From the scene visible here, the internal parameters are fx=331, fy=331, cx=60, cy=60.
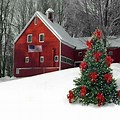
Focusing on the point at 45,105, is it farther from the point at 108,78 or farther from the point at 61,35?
the point at 61,35

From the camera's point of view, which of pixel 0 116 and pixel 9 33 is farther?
pixel 9 33

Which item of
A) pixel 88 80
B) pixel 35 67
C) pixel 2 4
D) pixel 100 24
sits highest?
pixel 2 4

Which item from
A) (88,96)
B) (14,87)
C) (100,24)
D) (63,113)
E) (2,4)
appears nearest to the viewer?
(63,113)

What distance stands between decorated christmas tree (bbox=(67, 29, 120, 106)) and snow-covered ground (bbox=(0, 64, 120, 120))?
35cm

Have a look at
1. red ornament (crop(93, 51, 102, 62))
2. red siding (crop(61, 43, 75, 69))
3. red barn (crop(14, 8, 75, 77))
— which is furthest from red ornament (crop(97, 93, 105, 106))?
red siding (crop(61, 43, 75, 69))

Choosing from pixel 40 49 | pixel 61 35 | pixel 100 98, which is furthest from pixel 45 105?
pixel 40 49

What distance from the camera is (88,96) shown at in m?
12.9

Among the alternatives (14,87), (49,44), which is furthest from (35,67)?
(14,87)

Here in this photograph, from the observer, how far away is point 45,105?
13.1 meters

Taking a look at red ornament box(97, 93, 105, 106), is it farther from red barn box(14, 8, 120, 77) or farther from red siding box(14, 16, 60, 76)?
red siding box(14, 16, 60, 76)

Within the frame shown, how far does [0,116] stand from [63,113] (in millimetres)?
2321

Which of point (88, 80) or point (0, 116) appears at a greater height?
point (88, 80)

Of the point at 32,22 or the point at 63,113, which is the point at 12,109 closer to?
the point at 63,113

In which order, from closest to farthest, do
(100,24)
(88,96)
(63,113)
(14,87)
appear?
1. (63,113)
2. (88,96)
3. (14,87)
4. (100,24)
